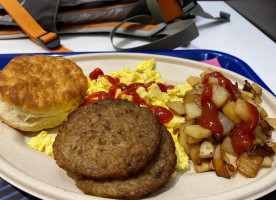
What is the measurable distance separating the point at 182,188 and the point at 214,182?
203mm

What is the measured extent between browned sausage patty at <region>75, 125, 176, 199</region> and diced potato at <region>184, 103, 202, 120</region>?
0.42 metres

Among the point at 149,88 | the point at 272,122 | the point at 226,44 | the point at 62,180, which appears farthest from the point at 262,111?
the point at 226,44

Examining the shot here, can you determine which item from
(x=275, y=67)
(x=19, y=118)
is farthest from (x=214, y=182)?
(x=275, y=67)

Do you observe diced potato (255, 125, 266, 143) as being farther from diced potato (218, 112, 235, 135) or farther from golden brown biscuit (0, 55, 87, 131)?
golden brown biscuit (0, 55, 87, 131)

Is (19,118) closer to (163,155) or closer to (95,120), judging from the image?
(95,120)

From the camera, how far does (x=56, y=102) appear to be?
6.30 ft

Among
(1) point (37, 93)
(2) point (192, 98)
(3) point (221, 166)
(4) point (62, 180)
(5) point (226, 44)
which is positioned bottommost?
(5) point (226, 44)

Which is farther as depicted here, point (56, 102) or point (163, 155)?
point (56, 102)

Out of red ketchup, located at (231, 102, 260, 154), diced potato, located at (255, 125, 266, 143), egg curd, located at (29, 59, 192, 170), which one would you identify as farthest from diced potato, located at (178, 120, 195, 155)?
diced potato, located at (255, 125, 266, 143)

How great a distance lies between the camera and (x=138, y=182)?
1.42 meters

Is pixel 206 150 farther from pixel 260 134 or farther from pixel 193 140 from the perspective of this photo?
pixel 260 134

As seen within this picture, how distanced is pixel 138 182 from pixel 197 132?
517 millimetres

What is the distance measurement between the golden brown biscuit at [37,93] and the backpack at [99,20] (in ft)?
4.40

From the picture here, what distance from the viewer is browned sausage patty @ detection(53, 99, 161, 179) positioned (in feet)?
4.63
